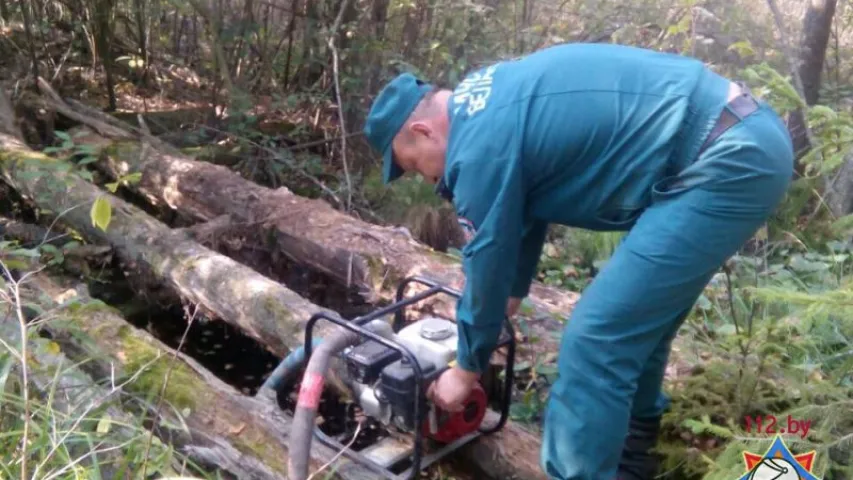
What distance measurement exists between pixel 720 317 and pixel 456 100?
2.19 metres

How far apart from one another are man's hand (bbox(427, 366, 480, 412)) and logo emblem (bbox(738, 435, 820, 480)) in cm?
82

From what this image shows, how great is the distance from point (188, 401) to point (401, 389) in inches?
39.6

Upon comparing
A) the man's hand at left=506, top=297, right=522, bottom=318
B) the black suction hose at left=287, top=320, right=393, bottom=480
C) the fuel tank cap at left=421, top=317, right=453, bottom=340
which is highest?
the man's hand at left=506, top=297, right=522, bottom=318

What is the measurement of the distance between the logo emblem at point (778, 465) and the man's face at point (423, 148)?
118 cm

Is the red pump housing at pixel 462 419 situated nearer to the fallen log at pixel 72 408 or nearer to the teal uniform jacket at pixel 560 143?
the teal uniform jacket at pixel 560 143

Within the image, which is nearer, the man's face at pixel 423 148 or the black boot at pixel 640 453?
the man's face at pixel 423 148

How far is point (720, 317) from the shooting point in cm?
385

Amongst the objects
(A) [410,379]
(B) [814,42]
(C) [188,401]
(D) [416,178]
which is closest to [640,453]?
(A) [410,379]

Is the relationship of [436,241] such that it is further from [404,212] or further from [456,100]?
[456,100]

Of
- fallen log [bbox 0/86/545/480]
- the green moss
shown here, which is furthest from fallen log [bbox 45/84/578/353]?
the green moss

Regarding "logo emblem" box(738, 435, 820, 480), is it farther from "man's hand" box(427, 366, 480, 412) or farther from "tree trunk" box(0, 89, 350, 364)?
"tree trunk" box(0, 89, 350, 364)

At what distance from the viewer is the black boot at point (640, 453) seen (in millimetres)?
2723

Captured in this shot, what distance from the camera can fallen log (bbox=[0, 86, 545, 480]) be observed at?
291cm

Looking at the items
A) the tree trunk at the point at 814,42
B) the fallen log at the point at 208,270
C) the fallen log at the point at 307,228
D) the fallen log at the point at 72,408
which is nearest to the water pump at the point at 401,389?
the fallen log at the point at 208,270
